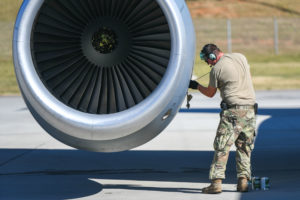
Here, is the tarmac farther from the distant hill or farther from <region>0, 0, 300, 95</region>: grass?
the distant hill

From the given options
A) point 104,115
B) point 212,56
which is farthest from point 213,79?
point 104,115

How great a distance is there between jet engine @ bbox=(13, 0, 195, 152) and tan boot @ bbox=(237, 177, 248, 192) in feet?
6.15

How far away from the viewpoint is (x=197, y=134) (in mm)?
14148

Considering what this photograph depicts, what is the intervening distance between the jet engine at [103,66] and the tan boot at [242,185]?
1.87 metres

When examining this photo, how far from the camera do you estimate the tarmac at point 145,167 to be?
806 centimetres

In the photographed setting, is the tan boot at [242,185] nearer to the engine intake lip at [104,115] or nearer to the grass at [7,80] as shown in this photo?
the engine intake lip at [104,115]

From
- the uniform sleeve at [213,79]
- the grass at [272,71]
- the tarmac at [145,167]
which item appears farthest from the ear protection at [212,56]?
the grass at [272,71]

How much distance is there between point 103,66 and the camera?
6.96 m

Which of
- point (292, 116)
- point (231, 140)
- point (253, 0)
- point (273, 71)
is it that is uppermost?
point (253, 0)

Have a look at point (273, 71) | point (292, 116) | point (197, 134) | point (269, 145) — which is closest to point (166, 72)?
point (269, 145)

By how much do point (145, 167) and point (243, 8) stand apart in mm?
43920

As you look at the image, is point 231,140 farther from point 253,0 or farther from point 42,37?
point 253,0

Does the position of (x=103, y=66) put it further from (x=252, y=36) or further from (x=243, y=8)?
(x=243, y=8)

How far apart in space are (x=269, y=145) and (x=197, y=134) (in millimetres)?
2072
